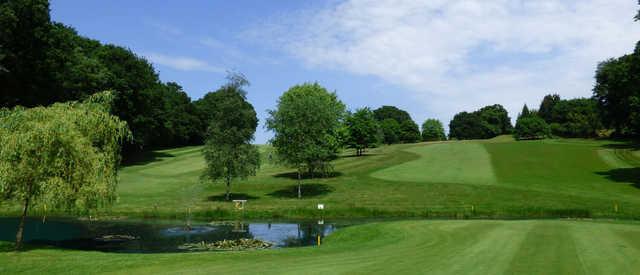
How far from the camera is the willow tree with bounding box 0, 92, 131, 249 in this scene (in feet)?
81.6

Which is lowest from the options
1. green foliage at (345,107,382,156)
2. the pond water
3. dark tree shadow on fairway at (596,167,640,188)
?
the pond water

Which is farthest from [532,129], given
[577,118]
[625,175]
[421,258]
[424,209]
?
[421,258]

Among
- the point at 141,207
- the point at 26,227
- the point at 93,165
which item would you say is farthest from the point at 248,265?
the point at 141,207

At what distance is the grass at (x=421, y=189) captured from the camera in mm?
49000

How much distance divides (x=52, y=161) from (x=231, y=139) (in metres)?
30.8

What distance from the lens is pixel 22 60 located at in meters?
61.2

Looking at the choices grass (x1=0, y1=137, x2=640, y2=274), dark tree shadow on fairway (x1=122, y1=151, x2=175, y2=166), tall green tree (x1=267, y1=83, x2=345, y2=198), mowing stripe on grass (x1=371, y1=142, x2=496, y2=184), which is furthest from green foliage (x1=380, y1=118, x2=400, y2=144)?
tall green tree (x1=267, y1=83, x2=345, y2=198)

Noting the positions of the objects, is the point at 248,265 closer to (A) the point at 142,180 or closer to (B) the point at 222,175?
(B) the point at 222,175

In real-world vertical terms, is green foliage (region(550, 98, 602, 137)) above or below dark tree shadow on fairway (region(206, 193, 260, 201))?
above

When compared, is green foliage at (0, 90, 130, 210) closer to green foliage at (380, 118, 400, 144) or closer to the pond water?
the pond water

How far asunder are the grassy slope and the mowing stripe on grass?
37.6 metres

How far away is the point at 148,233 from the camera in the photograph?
128ft

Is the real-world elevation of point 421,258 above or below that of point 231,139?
below

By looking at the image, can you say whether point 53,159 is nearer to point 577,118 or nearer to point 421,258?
point 421,258
